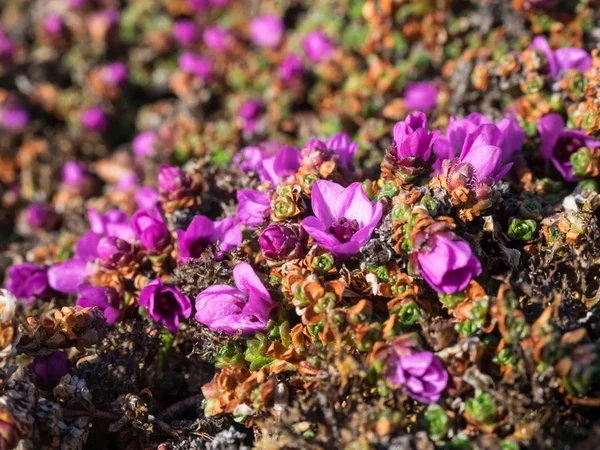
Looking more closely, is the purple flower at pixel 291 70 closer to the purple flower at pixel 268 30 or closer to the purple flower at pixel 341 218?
the purple flower at pixel 268 30

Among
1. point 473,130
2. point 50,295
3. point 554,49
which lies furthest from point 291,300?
point 554,49

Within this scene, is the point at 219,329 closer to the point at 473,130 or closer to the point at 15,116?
the point at 473,130

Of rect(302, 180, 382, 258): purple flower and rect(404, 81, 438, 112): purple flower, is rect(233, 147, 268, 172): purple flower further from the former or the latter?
rect(404, 81, 438, 112): purple flower

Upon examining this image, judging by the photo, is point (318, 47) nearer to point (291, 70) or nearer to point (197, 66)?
point (291, 70)

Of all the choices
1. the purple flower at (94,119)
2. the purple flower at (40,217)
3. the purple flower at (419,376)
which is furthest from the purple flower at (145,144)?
the purple flower at (419,376)

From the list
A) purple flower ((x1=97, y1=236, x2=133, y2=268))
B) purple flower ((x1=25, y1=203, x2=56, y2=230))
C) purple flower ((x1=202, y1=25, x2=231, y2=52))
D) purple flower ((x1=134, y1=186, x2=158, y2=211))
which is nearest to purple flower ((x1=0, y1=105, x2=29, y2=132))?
purple flower ((x1=25, y1=203, x2=56, y2=230))

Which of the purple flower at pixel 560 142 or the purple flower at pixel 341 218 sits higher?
the purple flower at pixel 341 218

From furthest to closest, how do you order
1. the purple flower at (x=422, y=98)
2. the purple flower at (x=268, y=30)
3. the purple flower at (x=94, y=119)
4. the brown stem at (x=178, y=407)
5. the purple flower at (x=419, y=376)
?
1. the purple flower at (x=268, y=30)
2. the purple flower at (x=94, y=119)
3. the purple flower at (x=422, y=98)
4. the brown stem at (x=178, y=407)
5. the purple flower at (x=419, y=376)
